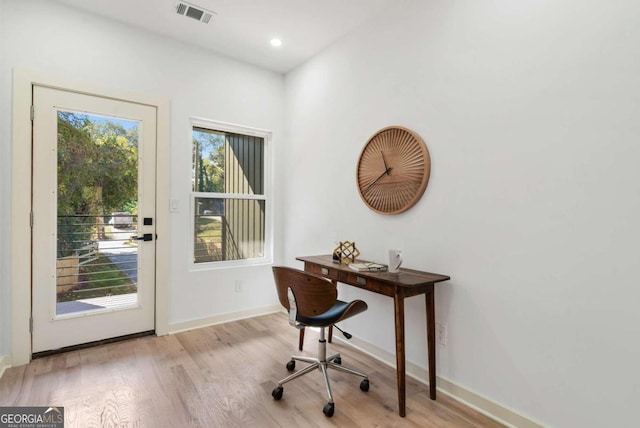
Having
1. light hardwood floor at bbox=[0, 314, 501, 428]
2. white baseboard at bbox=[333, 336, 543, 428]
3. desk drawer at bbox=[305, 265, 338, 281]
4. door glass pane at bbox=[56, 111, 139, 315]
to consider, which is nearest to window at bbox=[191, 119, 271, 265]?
door glass pane at bbox=[56, 111, 139, 315]

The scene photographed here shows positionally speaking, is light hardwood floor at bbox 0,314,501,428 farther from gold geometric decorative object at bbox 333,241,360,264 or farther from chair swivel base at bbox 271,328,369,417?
gold geometric decorative object at bbox 333,241,360,264

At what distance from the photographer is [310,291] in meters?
1.98

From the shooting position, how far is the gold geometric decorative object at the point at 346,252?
2.67 metres

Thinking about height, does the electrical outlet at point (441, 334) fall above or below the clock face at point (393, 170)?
below

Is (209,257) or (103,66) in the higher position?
(103,66)

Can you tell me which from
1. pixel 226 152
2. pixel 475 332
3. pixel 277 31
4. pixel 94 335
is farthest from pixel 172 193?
pixel 475 332

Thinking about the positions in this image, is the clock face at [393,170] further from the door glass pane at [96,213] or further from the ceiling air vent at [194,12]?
the door glass pane at [96,213]

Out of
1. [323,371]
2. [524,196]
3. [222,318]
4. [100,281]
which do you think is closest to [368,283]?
[323,371]

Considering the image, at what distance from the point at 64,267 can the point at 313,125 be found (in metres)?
2.57

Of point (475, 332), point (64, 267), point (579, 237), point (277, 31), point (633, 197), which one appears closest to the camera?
point (633, 197)

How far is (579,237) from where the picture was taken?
1.56 meters

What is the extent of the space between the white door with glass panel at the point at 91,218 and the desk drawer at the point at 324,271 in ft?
5.06

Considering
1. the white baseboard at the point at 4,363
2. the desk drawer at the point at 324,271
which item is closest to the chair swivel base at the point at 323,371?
the desk drawer at the point at 324,271

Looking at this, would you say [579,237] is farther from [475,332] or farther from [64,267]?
[64,267]
